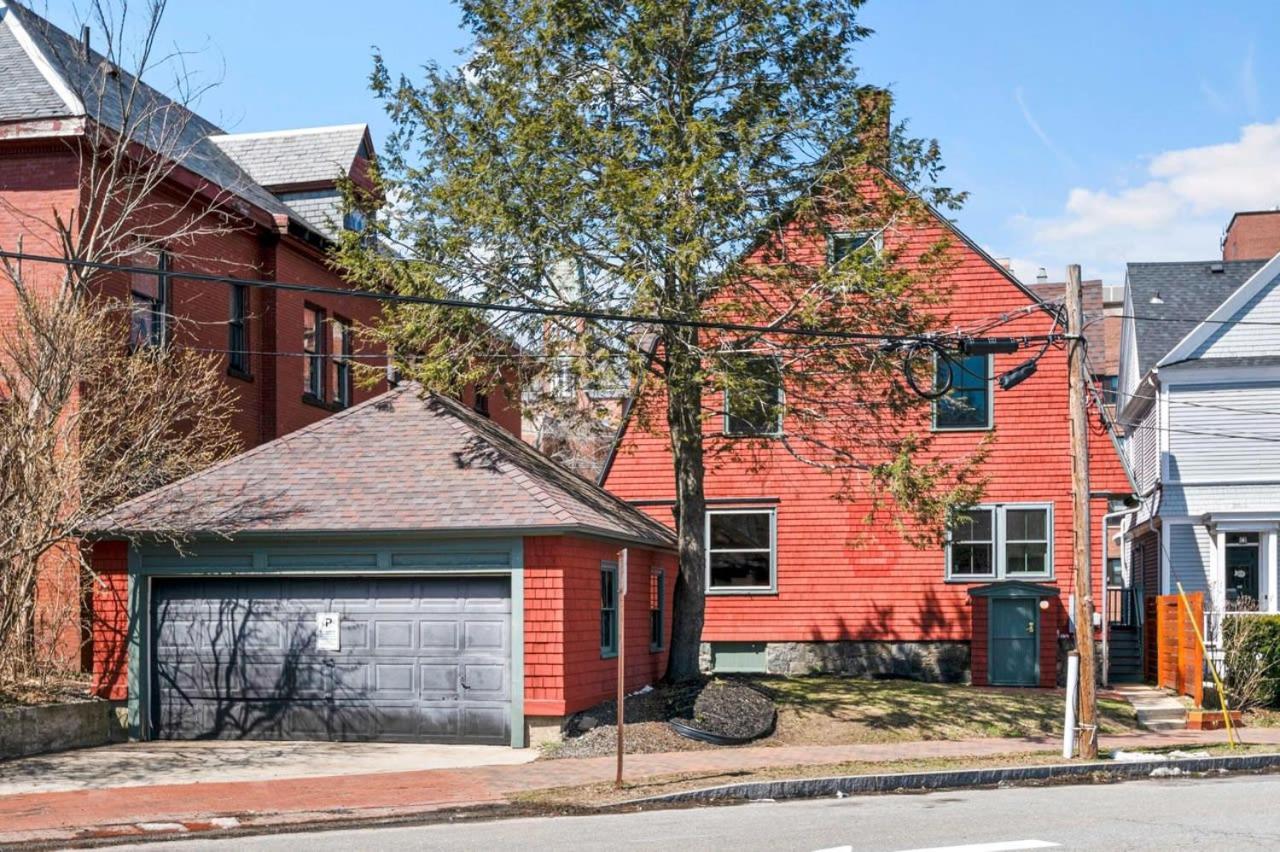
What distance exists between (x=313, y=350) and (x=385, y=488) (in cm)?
1175

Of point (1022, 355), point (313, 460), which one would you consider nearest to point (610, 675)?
point (313, 460)

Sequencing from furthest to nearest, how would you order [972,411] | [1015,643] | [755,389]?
[972,411], [1015,643], [755,389]

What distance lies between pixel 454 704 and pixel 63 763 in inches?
193

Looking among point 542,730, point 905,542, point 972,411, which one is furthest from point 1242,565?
point 542,730

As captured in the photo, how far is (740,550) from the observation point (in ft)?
100

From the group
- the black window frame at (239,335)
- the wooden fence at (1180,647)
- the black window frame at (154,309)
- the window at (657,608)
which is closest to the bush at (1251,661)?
the wooden fence at (1180,647)

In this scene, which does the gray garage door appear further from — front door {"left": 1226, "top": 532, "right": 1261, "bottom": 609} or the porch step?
front door {"left": 1226, "top": 532, "right": 1261, "bottom": 609}

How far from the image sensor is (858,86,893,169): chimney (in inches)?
830

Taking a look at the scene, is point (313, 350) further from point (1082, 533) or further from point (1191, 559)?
point (1191, 559)

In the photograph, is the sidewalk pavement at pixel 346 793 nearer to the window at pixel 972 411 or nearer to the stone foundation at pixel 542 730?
the stone foundation at pixel 542 730

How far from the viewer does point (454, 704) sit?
19766mm

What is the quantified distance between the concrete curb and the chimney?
8.68 metres

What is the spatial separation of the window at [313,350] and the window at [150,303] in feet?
18.0

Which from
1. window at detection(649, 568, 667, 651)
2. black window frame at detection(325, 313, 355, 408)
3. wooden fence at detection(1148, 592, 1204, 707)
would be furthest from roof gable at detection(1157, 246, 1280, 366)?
black window frame at detection(325, 313, 355, 408)
